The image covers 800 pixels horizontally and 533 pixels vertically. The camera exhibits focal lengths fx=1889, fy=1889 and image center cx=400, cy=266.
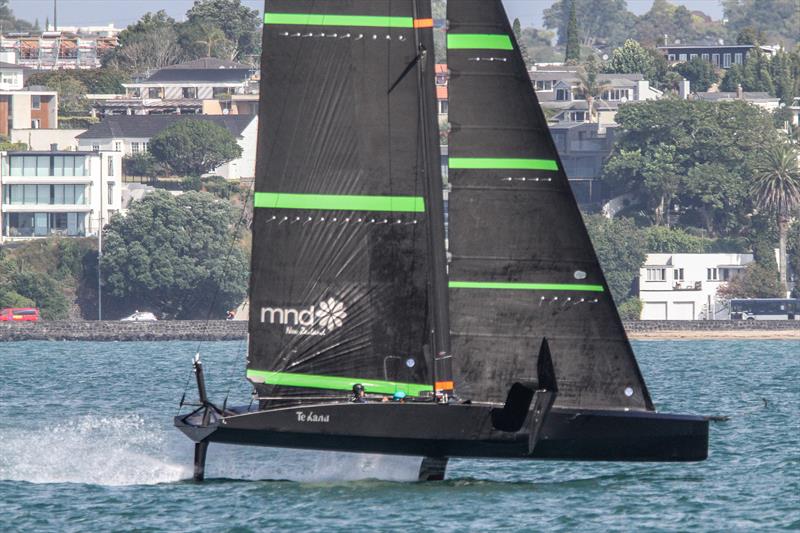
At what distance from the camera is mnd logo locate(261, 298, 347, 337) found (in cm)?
2569

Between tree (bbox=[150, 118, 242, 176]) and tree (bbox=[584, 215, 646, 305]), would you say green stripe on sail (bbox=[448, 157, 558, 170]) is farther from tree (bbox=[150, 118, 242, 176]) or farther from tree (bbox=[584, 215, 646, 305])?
tree (bbox=[150, 118, 242, 176])

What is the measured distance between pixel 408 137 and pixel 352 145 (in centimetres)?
77

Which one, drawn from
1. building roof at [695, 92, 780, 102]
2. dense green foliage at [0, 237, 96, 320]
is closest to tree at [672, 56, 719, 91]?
building roof at [695, 92, 780, 102]

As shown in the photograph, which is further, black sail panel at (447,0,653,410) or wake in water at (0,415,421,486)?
wake in water at (0,415,421,486)

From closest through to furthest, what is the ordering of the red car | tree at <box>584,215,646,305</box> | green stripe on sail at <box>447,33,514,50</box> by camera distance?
green stripe on sail at <box>447,33,514,50</box> → the red car → tree at <box>584,215,646,305</box>

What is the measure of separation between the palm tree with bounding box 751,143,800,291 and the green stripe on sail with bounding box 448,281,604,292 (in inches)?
4167

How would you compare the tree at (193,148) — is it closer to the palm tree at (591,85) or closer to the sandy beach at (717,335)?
the palm tree at (591,85)

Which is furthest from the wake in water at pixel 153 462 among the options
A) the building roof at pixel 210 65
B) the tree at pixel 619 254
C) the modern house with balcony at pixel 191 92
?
the building roof at pixel 210 65

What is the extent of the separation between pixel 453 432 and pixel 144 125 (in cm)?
13315

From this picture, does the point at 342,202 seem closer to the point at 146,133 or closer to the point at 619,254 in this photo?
the point at 619,254

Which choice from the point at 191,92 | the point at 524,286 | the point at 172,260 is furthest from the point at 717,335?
the point at 524,286

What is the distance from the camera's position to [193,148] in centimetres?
14612

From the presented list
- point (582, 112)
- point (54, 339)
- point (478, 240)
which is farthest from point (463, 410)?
point (582, 112)

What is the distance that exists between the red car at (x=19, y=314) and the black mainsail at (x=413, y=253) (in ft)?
290
